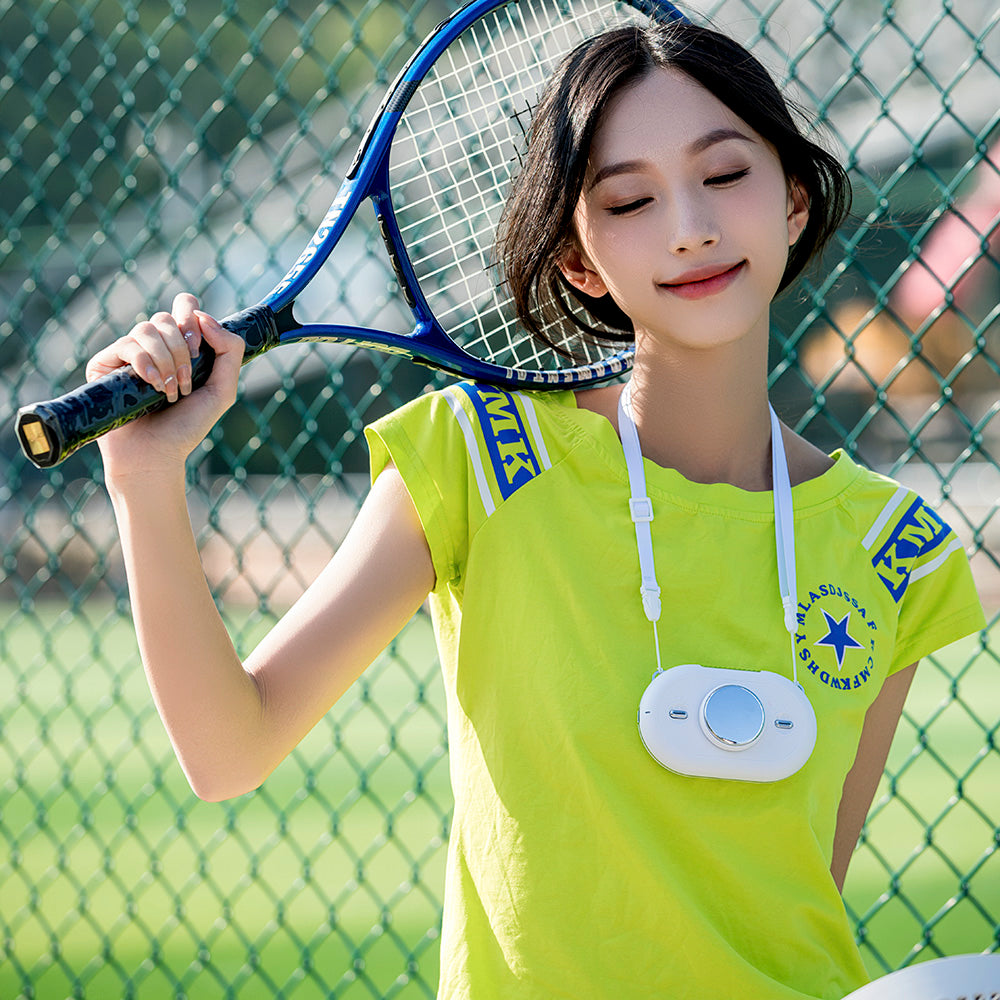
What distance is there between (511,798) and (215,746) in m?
0.30

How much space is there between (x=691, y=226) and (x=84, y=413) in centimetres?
63

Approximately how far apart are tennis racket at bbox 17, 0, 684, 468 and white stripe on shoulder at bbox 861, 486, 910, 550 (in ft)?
1.20

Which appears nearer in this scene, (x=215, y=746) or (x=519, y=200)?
(x=215, y=746)

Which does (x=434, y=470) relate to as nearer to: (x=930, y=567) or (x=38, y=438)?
(x=38, y=438)

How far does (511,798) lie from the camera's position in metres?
1.26

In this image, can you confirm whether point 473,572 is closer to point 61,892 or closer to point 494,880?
point 494,880

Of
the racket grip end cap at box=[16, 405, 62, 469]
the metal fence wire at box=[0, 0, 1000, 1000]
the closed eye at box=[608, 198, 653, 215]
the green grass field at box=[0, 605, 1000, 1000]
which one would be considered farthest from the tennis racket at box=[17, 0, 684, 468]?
the green grass field at box=[0, 605, 1000, 1000]

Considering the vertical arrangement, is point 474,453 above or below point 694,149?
below

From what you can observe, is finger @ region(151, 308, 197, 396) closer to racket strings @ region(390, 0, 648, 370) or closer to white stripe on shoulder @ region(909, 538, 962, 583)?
racket strings @ region(390, 0, 648, 370)

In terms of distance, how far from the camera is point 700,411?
4.76 feet

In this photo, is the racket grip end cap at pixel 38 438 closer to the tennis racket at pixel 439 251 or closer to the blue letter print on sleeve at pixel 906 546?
the tennis racket at pixel 439 251

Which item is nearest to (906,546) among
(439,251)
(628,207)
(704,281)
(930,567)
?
(930,567)

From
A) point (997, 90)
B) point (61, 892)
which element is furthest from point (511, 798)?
point (997, 90)

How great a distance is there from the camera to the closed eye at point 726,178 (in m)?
1.35
